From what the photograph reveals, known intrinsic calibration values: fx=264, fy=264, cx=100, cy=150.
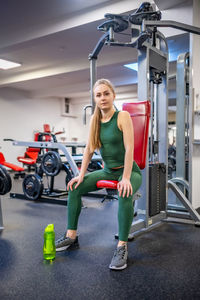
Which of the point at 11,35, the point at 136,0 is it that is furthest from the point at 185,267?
the point at 11,35

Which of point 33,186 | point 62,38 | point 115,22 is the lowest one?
point 33,186

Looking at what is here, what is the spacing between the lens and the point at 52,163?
3381 millimetres

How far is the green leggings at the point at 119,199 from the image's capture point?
1.61m

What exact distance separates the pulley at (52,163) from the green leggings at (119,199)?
154 cm

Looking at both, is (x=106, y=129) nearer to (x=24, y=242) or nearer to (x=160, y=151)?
(x=160, y=151)

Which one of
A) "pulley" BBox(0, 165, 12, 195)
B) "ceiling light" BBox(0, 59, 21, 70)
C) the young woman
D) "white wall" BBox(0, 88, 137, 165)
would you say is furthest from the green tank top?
"white wall" BBox(0, 88, 137, 165)

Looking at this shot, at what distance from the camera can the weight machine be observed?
82.7 inches

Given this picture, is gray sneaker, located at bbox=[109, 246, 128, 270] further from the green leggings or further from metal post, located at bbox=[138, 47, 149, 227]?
metal post, located at bbox=[138, 47, 149, 227]

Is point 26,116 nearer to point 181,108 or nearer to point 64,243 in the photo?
point 181,108

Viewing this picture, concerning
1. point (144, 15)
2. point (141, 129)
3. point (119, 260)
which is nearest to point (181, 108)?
point (141, 129)

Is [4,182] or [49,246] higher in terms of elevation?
[4,182]

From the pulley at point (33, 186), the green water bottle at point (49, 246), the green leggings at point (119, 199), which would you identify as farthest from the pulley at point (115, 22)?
the pulley at point (33, 186)

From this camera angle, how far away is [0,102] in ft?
26.2

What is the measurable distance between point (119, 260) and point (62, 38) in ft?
13.2
